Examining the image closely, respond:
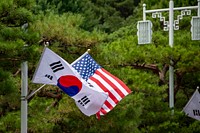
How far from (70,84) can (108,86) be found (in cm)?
124

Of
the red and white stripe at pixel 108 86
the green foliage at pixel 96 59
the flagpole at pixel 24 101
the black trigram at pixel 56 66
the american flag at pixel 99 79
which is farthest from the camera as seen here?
the red and white stripe at pixel 108 86

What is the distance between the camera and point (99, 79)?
9.95 m

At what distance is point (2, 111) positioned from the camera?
35.0ft

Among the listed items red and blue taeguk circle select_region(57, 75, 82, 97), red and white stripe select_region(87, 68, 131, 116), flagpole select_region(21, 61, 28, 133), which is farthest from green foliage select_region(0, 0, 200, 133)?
red and white stripe select_region(87, 68, 131, 116)

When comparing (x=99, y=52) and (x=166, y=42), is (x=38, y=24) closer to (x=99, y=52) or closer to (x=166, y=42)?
(x=99, y=52)

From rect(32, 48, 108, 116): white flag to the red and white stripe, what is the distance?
770 mm

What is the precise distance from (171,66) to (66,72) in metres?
6.17

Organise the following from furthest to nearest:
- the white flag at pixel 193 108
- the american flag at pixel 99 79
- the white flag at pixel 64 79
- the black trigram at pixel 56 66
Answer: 1. the white flag at pixel 193 108
2. the american flag at pixel 99 79
3. the black trigram at pixel 56 66
4. the white flag at pixel 64 79

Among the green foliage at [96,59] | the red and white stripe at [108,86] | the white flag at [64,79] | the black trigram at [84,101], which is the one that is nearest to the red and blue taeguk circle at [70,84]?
the white flag at [64,79]

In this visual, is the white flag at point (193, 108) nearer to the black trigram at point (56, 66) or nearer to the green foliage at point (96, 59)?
the green foliage at point (96, 59)

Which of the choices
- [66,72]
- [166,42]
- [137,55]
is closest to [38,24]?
[66,72]

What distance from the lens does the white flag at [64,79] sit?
8.86 metres

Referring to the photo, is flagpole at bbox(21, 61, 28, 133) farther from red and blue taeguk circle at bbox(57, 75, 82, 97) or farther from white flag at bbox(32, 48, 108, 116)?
red and blue taeguk circle at bbox(57, 75, 82, 97)

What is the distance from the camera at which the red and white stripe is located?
391 inches
